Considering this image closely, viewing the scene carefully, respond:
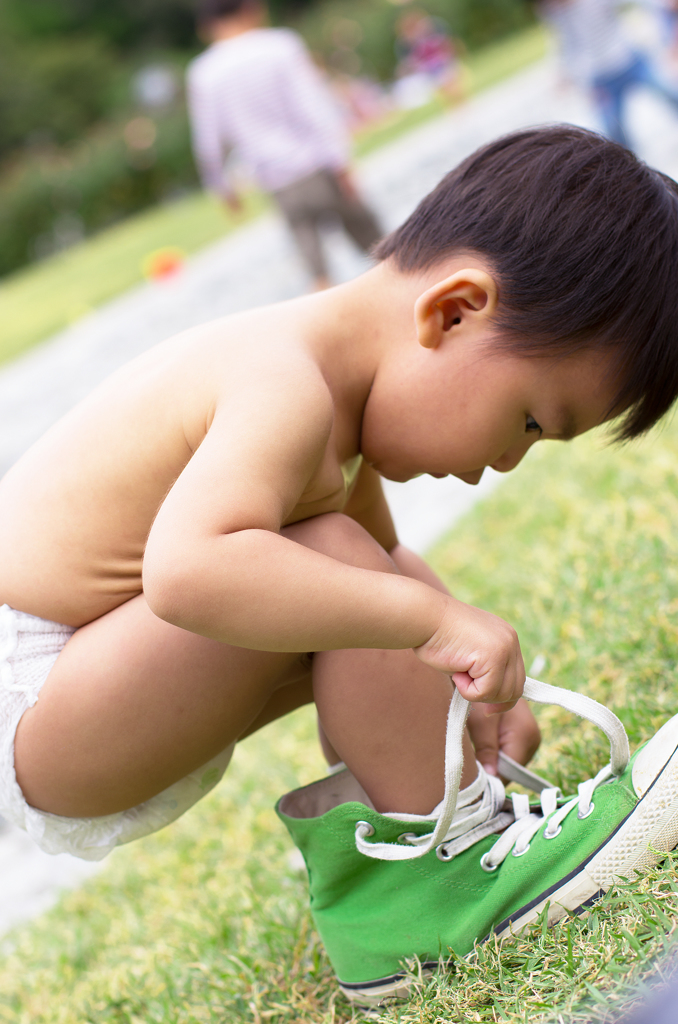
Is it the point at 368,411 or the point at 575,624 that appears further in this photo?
the point at 575,624

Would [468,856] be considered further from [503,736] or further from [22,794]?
[22,794]

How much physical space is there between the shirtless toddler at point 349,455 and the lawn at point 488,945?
25 centimetres

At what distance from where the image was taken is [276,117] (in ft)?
18.1

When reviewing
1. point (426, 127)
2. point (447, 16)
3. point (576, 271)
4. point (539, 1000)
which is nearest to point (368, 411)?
point (576, 271)

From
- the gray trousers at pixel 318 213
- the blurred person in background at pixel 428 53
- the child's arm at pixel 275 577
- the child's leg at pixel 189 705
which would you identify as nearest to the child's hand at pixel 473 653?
the child's arm at pixel 275 577

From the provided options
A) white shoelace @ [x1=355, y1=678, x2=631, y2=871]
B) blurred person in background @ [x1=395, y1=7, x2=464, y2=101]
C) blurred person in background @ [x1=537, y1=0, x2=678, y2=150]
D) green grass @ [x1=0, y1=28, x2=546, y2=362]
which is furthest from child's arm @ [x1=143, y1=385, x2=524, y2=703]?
blurred person in background @ [x1=395, y1=7, x2=464, y2=101]

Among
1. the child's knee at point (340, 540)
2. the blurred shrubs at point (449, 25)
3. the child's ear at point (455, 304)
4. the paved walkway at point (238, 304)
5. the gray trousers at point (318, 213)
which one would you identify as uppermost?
the child's ear at point (455, 304)

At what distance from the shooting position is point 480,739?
5.44ft

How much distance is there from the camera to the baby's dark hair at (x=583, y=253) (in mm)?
1368

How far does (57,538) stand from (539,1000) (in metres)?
0.90

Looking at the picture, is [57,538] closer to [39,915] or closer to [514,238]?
[514,238]

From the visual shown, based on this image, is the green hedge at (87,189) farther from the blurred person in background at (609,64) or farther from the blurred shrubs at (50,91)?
the blurred shrubs at (50,91)

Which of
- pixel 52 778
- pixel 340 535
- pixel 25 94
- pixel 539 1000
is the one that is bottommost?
pixel 25 94

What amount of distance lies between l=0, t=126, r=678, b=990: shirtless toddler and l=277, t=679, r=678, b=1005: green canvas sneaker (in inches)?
1.4
